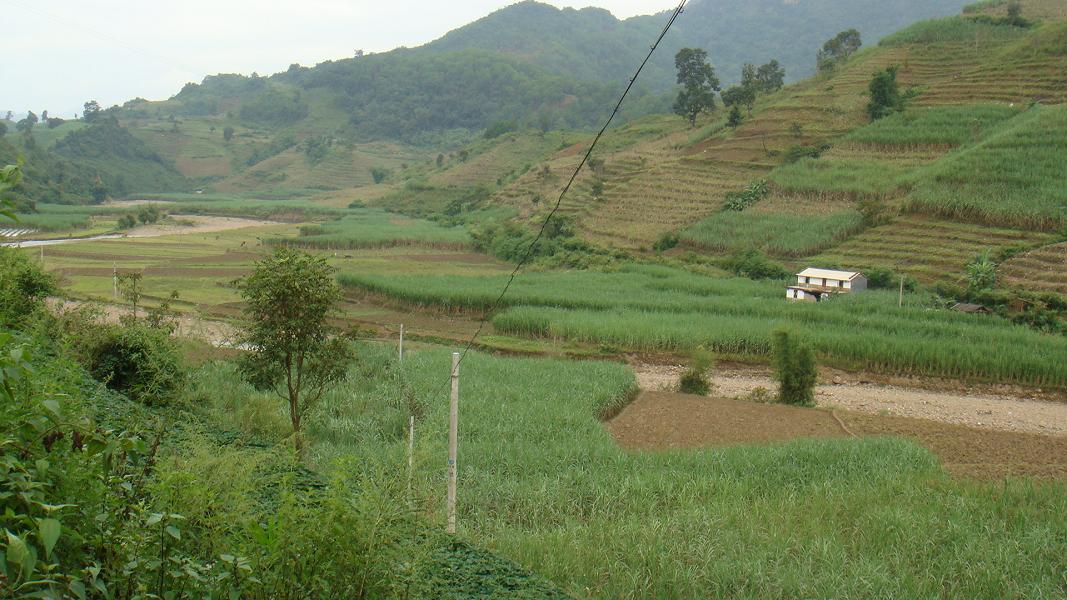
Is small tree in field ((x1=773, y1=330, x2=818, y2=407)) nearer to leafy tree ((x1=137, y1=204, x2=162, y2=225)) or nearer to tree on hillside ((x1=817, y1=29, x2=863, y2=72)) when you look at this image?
tree on hillside ((x1=817, y1=29, x2=863, y2=72))

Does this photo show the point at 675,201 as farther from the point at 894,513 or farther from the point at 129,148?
the point at 129,148

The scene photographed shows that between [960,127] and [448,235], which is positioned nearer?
[960,127]

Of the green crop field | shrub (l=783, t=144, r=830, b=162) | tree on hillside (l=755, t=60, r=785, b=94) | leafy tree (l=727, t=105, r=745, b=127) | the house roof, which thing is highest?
tree on hillside (l=755, t=60, r=785, b=94)

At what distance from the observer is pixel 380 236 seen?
47000 mm

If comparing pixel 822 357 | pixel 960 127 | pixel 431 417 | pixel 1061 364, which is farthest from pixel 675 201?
pixel 431 417

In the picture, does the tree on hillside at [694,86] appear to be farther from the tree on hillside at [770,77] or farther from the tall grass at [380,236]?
the tall grass at [380,236]

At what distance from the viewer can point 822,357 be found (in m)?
20.2

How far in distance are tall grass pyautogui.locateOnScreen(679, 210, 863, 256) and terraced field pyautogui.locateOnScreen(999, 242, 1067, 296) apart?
23.6 feet

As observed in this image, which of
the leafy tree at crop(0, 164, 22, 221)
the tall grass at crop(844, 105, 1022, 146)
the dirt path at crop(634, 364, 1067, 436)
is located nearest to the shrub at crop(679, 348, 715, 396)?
the dirt path at crop(634, 364, 1067, 436)

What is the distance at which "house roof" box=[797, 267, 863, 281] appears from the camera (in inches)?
1035

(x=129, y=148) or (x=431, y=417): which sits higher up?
(x=129, y=148)

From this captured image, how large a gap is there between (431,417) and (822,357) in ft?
38.2

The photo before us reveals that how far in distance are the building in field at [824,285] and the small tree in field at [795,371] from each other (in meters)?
9.13

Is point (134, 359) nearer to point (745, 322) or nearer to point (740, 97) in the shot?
point (745, 322)
